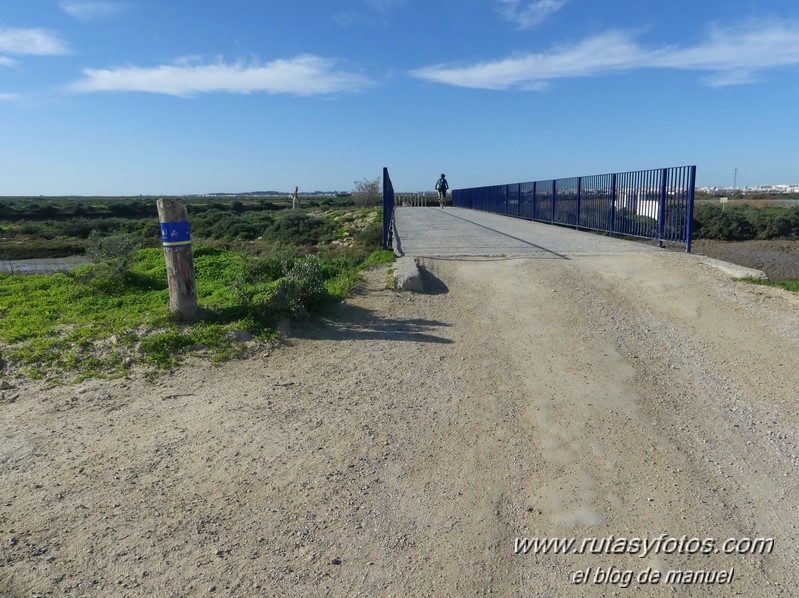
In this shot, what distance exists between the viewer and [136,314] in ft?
23.1

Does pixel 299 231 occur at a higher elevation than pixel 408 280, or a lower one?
lower

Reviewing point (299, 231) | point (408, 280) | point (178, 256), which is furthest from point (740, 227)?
point (178, 256)

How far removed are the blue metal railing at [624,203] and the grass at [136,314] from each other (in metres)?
5.90

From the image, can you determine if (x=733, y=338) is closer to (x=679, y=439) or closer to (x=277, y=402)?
(x=679, y=439)

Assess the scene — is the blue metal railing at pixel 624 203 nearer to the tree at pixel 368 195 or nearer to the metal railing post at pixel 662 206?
the metal railing post at pixel 662 206

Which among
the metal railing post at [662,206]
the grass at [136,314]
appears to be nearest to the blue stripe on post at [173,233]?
the grass at [136,314]

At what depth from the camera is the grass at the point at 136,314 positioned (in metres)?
5.80

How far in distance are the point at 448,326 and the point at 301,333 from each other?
1.69 meters

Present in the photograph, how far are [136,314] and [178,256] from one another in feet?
3.42

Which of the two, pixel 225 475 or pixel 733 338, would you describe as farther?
pixel 733 338

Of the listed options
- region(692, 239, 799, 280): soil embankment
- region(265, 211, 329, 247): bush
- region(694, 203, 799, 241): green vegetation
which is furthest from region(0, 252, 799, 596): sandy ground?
region(265, 211, 329, 247): bush

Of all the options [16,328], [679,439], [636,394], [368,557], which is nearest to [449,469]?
[368,557]

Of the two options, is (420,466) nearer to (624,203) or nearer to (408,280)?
(408,280)

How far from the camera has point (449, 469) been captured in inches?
158
